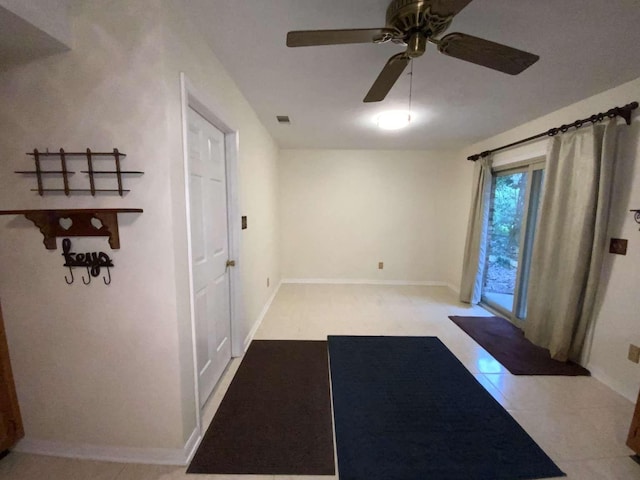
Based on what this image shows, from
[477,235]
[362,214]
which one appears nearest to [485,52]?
[477,235]

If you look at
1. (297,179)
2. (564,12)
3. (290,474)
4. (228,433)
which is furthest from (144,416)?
(297,179)

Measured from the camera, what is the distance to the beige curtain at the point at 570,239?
2.04 m

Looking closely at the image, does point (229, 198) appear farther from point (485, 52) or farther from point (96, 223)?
point (485, 52)

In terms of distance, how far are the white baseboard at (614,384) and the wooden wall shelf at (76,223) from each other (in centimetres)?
346

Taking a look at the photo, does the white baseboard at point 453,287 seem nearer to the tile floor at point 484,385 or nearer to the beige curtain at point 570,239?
the tile floor at point 484,385

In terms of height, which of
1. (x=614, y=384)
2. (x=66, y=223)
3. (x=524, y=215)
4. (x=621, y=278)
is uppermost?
(x=524, y=215)

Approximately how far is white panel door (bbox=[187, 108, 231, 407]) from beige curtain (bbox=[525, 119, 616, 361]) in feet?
9.88

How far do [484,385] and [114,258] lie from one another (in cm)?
270

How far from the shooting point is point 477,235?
3.57m

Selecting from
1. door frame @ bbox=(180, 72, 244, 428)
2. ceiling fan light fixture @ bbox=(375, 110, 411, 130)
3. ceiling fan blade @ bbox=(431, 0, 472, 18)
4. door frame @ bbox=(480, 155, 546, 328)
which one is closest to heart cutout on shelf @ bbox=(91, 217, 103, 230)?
door frame @ bbox=(180, 72, 244, 428)

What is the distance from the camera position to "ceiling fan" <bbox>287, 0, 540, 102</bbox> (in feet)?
3.33

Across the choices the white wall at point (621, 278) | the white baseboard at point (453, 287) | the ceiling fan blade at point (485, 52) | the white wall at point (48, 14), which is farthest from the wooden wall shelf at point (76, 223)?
the white baseboard at point (453, 287)

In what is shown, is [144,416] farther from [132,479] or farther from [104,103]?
[104,103]

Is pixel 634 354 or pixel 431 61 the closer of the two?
pixel 431 61
